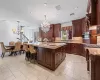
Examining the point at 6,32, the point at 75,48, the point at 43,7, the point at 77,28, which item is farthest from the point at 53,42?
the point at 6,32

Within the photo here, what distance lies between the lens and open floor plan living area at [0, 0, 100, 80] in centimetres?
287

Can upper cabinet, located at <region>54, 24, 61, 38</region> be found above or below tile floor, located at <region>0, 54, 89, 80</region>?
above

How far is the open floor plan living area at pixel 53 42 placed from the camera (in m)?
2.87

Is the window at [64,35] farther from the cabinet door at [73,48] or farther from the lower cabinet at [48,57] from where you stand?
the lower cabinet at [48,57]

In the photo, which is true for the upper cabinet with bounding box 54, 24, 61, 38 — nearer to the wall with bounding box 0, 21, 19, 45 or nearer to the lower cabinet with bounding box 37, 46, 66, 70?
the lower cabinet with bounding box 37, 46, 66, 70

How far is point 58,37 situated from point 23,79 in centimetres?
599

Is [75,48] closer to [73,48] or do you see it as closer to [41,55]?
[73,48]

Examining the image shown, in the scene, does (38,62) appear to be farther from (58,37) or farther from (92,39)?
(58,37)

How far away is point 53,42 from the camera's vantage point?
747 centimetres

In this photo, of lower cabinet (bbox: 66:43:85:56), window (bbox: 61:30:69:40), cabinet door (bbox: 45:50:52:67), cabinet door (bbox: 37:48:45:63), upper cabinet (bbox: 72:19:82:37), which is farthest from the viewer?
window (bbox: 61:30:69:40)

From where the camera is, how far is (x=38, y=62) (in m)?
4.23

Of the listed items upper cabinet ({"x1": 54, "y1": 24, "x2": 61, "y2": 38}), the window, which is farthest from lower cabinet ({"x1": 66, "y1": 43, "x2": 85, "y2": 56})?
upper cabinet ({"x1": 54, "y1": 24, "x2": 61, "y2": 38})

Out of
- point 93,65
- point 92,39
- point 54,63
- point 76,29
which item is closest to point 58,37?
point 76,29

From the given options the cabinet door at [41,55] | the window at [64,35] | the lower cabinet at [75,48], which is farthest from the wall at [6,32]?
the lower cabinet at [75,48]
